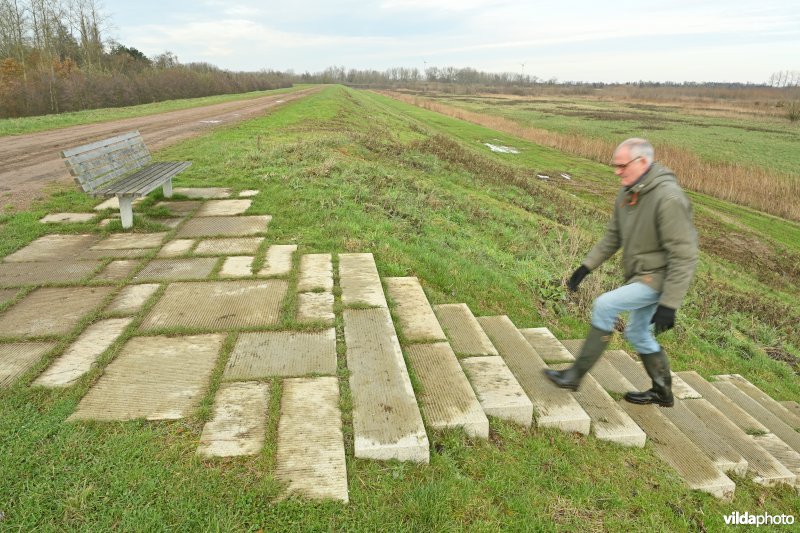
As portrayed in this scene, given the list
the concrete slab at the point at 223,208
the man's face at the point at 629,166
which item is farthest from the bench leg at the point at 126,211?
the man's face at the point at 629,166

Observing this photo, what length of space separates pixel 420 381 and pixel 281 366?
0.93 m

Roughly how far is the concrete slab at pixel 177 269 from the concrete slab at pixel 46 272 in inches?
19.9

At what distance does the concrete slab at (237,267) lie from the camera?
4.46m

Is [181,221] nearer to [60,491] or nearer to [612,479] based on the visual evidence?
[60,491]

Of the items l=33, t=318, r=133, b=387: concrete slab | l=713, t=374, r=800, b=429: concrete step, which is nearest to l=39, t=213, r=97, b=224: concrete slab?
l=33, t=318, r=133, b=387: concrete slab

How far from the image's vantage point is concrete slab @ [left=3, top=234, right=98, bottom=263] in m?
4.77

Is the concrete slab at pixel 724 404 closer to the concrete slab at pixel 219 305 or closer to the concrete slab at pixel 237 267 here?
the concrete slab at pixel 219 305

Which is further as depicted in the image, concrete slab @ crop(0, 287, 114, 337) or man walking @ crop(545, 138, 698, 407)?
concrete slab @ crop(0, 287, 114, 337)

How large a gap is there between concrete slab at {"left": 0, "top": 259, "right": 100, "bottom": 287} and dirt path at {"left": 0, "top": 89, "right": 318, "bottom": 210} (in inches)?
103

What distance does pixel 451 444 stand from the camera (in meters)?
2.59

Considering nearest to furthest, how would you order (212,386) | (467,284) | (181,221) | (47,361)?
(212,386), (47,361), (467,284), (181,221)

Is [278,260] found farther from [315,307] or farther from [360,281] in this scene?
[315,307]

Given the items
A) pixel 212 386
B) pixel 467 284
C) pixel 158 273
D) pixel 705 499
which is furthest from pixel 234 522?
pixel 467 284

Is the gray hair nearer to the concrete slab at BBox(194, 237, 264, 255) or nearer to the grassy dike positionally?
the grassy dike
